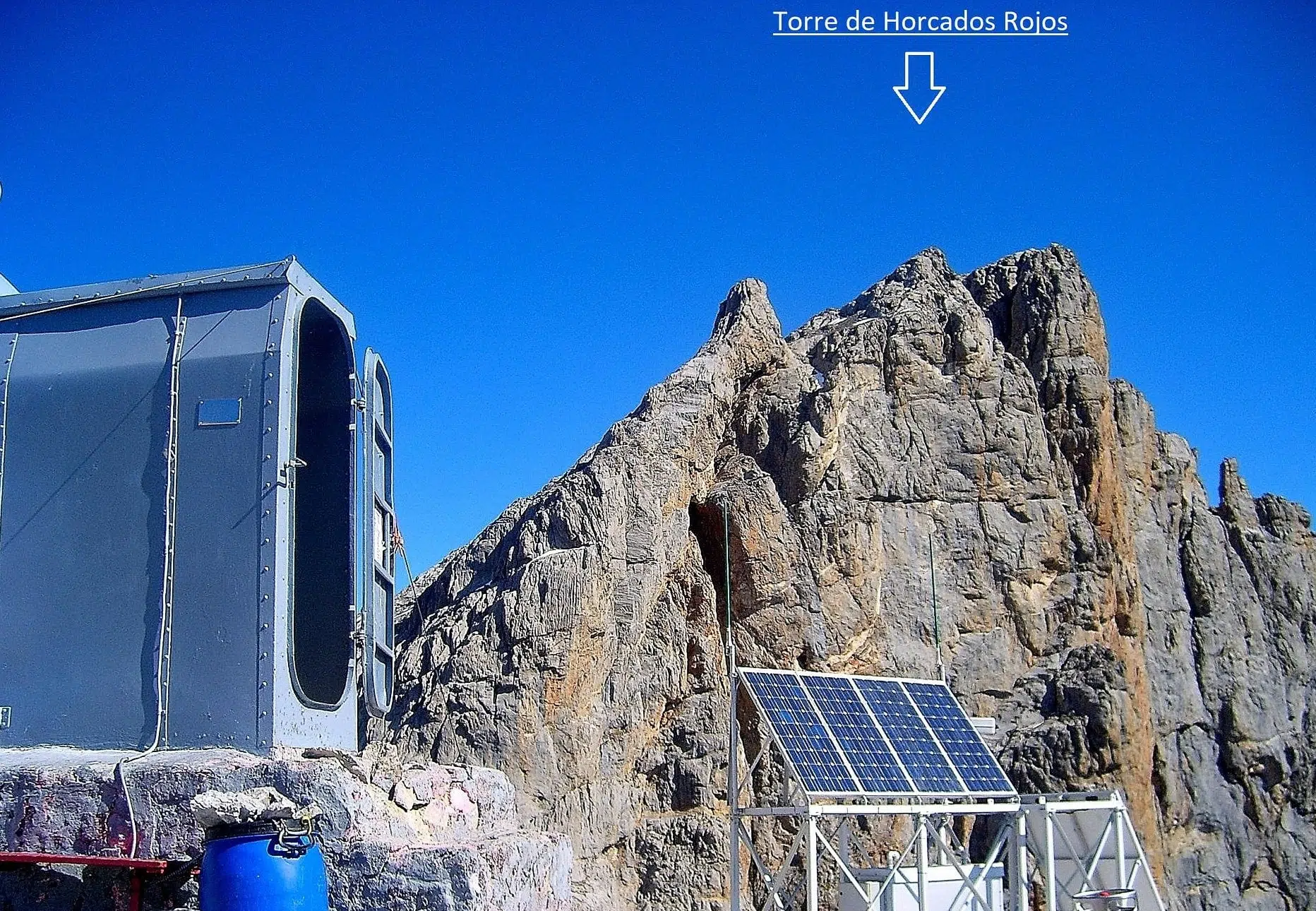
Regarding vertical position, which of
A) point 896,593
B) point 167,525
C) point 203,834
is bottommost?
point 203,834

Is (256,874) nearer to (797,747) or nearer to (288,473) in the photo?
(288,473)

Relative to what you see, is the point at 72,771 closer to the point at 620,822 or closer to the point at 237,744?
the point at 237,744

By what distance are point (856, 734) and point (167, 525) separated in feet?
34.9

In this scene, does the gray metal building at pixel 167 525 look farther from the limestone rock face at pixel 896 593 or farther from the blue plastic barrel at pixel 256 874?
the limestone rock face at pixel 896 593

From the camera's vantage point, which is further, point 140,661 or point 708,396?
point 708,396

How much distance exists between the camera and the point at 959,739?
1852 centimetres

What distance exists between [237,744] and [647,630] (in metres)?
21.4

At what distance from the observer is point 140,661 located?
900cm

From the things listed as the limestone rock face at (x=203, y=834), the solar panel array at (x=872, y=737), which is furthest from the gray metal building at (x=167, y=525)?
the solar panel array at (x=872, y=737)

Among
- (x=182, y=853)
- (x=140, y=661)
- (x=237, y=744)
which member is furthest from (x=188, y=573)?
(x=182, y=853)

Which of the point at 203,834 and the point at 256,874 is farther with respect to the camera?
the point at 203,834

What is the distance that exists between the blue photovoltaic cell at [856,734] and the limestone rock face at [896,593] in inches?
367

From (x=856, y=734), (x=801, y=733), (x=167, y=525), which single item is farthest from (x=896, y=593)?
(x=167, y=525)

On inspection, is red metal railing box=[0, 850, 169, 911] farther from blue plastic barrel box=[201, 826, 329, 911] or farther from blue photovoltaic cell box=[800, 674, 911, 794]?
blue photovoltaic cell box=[800, 674, 911, 794]
